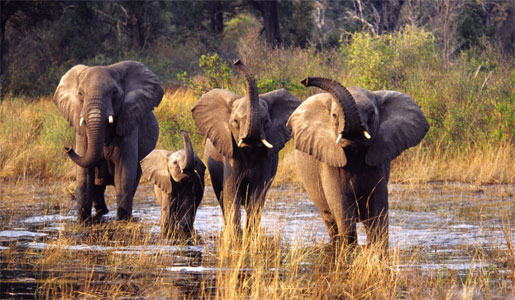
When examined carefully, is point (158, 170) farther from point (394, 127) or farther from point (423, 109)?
point (423, 109)

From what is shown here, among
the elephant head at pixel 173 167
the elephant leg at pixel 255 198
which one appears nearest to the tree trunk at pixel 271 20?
the elephant head at pixel 173 167

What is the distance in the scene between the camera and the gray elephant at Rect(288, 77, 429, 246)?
7852mm

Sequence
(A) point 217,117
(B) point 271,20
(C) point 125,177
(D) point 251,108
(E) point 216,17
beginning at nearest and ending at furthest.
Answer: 1. (D) point 251,108
2. (A) point 217,117
3. (C) point 125,177
4. (B) point 271,20
5. (E) point 216,17

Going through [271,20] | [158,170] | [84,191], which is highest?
[271,20]

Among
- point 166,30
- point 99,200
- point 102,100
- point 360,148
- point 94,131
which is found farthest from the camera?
point 166,30

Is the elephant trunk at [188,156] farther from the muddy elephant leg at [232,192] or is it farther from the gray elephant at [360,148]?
the gray elephant at [360,148]

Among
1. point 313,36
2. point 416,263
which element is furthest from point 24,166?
point 313,36

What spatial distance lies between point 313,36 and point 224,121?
2827cm

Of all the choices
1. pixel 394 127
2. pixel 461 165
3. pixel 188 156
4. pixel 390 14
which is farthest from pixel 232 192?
pixel 390 14

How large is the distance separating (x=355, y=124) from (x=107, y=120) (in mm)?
4029

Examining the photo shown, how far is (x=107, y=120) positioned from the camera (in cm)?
1046

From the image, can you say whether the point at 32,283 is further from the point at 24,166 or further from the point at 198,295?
the point at 24,166

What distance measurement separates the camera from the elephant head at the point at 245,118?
29.3 feet

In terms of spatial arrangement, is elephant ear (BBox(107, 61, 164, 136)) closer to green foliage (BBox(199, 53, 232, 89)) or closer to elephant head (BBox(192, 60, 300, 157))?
elephant head (BBox(192, 60, 300, 157))
